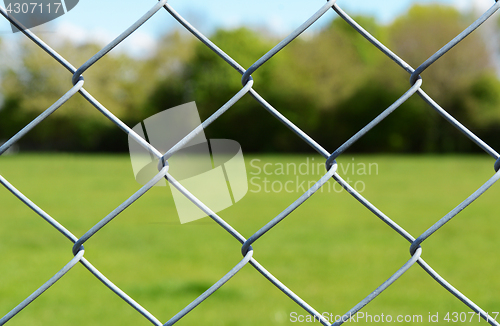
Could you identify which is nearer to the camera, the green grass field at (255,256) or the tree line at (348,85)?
the green grass field at (255,256)

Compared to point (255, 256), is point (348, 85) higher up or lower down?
higher up

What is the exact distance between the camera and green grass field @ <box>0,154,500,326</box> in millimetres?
2811

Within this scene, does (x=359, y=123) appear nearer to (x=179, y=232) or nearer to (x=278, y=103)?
(x=278, y=103)

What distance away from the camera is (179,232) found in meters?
5.33

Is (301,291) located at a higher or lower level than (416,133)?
lower

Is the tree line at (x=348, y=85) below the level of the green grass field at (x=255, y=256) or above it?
above

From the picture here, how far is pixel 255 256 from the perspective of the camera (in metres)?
4.09

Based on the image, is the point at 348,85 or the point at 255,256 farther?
the point at 348,85

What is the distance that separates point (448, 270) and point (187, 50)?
650 inches

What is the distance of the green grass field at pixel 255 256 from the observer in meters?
2.81

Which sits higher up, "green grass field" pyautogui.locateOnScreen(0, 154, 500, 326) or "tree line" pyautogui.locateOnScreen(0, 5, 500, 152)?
"tree line" pyautogui.locateOnScreen(0, 5, 500, 152)

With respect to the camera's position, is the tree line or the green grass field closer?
the green grass field

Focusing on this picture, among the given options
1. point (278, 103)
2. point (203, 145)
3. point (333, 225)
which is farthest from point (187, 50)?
point (203, 145)

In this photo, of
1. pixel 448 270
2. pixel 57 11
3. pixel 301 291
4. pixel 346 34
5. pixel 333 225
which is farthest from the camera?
pixel 346 34
